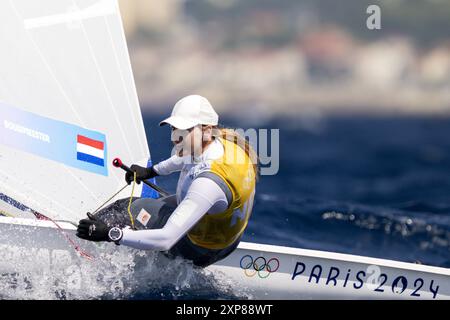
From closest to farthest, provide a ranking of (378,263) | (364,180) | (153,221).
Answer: (153,221)
(378,263)
(364,180)

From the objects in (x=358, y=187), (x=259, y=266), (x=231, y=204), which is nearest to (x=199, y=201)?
(x=231, y=204)

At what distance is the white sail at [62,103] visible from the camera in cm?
385

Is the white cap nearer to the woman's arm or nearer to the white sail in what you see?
the woman's arm

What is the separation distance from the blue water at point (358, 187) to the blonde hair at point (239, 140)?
85cm

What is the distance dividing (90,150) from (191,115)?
977mm

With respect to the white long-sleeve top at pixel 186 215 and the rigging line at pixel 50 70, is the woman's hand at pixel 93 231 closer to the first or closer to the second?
the white long-sleeve top at pixel 186 215

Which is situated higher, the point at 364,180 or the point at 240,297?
the point at 364,180

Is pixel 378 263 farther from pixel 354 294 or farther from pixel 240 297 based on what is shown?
pixel 240 297

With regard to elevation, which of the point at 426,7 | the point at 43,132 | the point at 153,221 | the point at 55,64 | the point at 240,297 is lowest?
the point at 240,297

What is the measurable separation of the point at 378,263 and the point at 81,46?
1.71 meters

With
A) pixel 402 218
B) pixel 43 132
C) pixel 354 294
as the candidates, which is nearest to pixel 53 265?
pixel 43 132

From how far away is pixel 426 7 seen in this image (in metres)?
21.1

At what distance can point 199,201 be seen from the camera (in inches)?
123

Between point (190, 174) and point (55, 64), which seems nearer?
point (190, 174)
